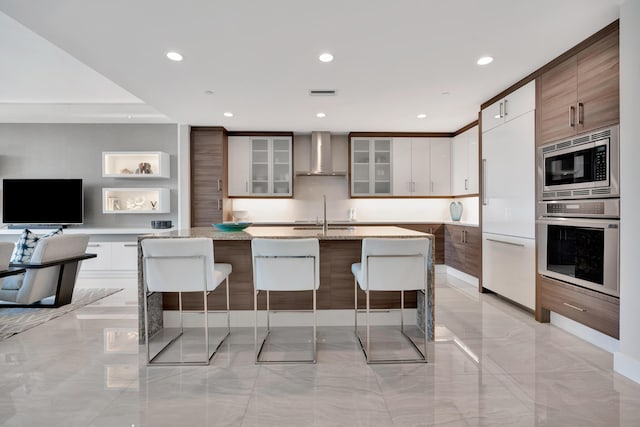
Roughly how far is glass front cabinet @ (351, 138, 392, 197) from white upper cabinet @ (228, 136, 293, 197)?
3.81ft

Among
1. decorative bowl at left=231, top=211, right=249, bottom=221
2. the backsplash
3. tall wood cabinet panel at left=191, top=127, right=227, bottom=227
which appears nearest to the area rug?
tall wood cabinet panel at left=191, top=127, right=227, bottom=227

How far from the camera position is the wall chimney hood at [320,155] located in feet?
19.1

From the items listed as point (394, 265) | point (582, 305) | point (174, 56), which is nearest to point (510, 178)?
point (582, 305)

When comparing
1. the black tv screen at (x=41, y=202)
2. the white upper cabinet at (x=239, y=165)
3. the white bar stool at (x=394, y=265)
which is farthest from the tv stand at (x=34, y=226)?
the white bar stool at (x=394, y=265)

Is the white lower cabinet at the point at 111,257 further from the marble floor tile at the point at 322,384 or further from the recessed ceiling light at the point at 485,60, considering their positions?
the recessed ceiling light at the point at 485,60

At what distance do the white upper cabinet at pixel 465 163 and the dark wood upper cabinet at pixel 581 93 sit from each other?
1.97m

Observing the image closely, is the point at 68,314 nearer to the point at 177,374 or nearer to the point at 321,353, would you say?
the point at 177,374

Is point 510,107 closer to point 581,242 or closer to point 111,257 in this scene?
point 581,242

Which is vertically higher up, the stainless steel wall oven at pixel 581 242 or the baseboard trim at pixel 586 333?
the stainless steel wall oven at pixel 581 242

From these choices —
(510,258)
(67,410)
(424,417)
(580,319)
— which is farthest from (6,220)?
(580,319)

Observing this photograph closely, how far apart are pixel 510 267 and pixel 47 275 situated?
16.7ft

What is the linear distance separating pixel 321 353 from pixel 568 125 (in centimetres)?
277

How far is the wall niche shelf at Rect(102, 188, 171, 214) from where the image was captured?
5594mm

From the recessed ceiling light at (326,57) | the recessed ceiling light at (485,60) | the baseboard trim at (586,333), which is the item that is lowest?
the baseboard trim at (586,333)
